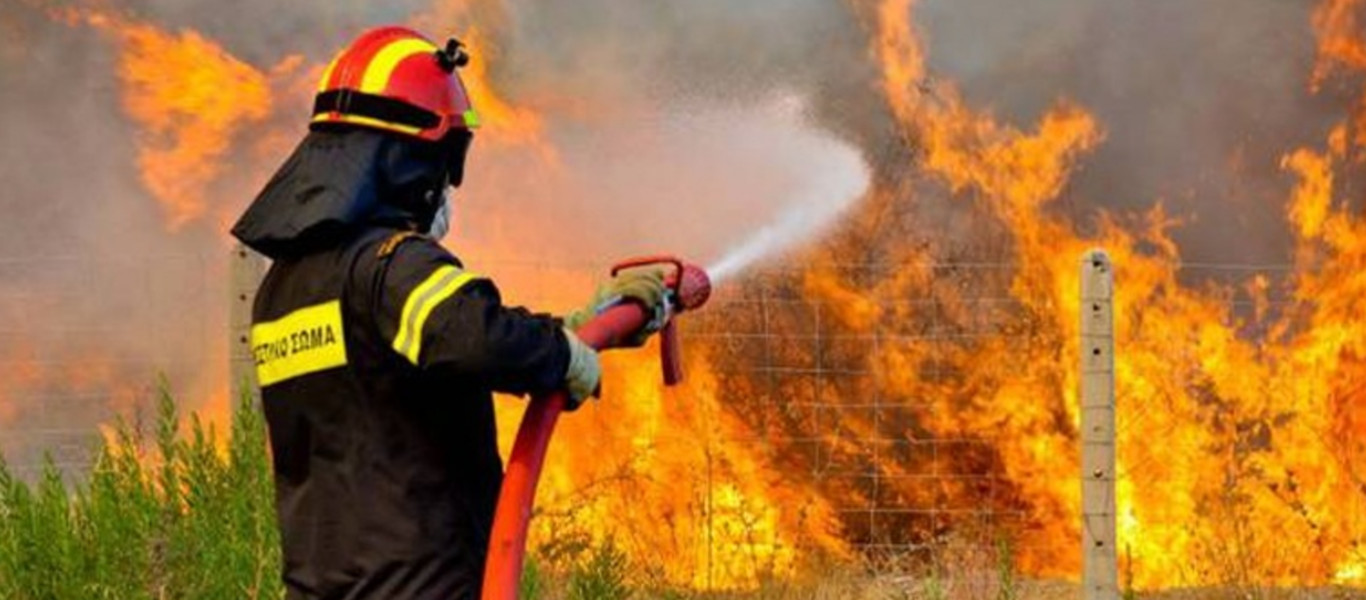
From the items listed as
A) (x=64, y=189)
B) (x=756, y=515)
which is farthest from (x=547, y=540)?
(x=64, y=189)

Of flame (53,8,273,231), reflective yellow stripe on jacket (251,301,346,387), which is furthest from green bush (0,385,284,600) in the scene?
flame (53,8,273,231)

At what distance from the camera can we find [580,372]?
2824mm

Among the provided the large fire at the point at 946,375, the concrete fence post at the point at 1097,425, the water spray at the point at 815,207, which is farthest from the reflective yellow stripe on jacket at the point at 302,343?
the water spray at the point at 815,207

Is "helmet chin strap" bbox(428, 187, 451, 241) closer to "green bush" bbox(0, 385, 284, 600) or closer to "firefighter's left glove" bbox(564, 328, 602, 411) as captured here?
"firefighter's left glove" bbox(564, 328, 602, 411)

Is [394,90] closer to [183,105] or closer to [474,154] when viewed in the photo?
[474,154]

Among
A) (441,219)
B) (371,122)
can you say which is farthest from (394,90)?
(441,219)

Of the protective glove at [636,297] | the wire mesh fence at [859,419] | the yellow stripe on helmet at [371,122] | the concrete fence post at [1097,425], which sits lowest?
the protective glove at [636,297]

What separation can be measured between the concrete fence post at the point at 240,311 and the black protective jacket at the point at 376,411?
3316 mm

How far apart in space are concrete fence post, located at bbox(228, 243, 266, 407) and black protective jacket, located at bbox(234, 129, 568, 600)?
3316mm

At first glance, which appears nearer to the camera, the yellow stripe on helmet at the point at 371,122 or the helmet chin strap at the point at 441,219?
the yellow stripe on helmet at the point at 371,122

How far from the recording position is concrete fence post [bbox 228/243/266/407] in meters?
6.15

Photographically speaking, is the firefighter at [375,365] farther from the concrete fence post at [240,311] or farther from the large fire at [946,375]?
the large fire at [946,375]

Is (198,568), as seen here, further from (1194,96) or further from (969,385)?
(1194,96)

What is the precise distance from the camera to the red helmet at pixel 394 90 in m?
2.93
